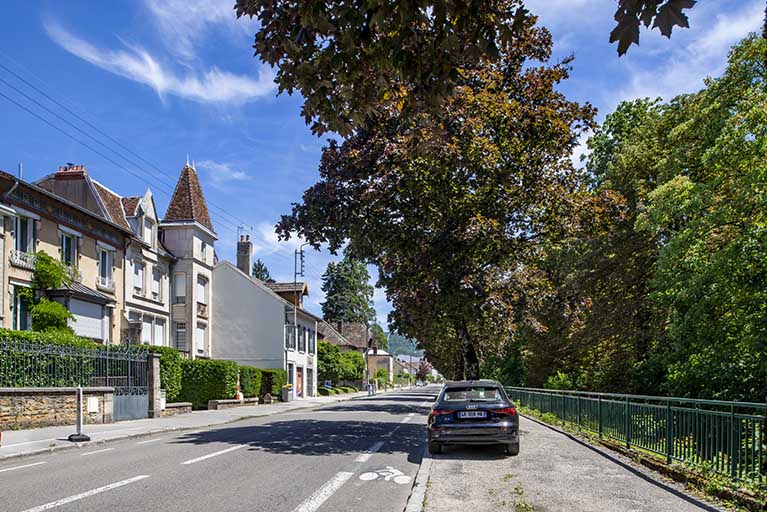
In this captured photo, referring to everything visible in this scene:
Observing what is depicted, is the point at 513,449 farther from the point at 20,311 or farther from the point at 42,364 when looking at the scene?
the point at 20,311

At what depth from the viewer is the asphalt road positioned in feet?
25.6

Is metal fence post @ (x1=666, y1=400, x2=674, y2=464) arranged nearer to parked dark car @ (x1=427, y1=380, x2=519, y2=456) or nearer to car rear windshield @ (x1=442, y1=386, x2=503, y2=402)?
parked dark car @ (x1=427, y1=380, x2=519, y2=456)

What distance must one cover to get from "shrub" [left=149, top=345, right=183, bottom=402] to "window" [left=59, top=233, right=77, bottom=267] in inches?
219

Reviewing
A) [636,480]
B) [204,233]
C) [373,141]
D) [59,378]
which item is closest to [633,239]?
[373,141]

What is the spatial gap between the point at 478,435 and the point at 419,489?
3.86 meters

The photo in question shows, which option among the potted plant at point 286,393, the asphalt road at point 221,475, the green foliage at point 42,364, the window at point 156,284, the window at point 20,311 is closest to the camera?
the asphalt road at point 221,475

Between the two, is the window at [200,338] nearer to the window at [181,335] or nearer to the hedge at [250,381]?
the window at [181,335]

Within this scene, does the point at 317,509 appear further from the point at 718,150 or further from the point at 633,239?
the point at 633,239

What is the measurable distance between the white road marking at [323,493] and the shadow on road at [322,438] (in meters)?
2.29

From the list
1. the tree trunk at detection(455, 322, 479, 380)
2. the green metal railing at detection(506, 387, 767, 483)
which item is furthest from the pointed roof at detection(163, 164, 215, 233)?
the green metal railing at detection(506, 387, 767, 483)

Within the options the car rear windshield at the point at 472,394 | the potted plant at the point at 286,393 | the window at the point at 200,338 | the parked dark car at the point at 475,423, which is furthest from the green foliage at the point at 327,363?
the parked dark car at the point at 475,423

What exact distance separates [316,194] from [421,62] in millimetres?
11183

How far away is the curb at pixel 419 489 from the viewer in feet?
24.3

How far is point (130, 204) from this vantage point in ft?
119
